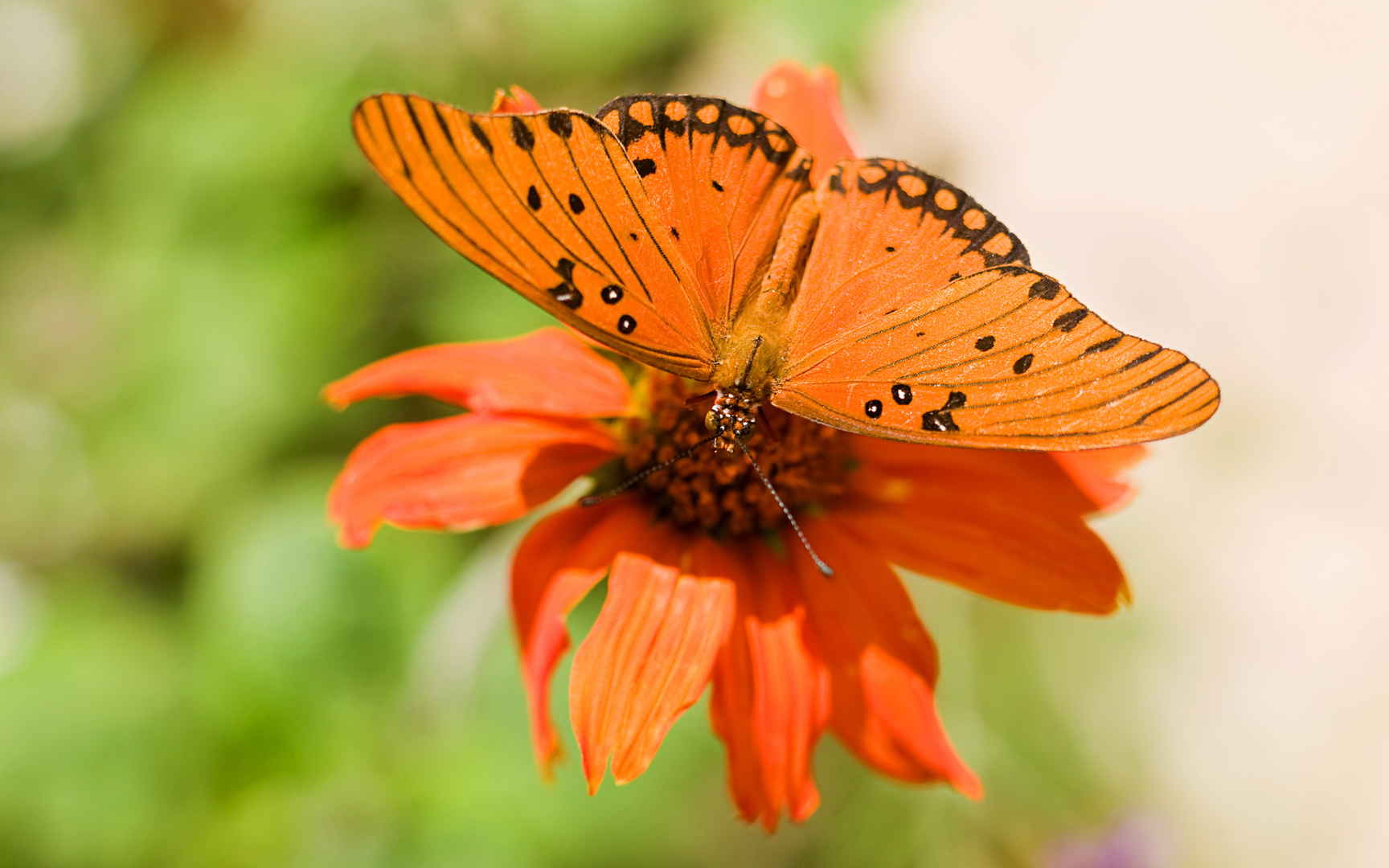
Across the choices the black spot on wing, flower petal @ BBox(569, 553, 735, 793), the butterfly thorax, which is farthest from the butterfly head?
the black spot on wing

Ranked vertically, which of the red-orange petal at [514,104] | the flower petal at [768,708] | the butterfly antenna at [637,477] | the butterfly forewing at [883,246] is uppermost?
the red-orange petal at [514,104]

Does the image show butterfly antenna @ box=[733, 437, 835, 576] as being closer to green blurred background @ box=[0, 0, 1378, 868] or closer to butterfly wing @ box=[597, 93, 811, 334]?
butterfly wing @ box=[597, 93, 811, 334]

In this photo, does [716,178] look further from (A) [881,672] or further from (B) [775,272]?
A: (A) [881,672]

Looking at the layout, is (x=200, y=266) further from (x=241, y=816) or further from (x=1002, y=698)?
(x=1002, y=698)

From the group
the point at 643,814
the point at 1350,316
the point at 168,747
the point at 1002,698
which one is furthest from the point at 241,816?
the point at 1350,316

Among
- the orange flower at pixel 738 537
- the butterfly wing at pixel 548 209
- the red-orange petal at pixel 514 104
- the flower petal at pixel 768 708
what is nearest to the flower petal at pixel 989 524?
the orange flower at pixel 738 537

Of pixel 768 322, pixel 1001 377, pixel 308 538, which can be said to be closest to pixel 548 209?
pixel 768 322

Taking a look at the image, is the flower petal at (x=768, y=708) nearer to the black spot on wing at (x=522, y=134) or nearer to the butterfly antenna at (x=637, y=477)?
the butterfly antenna at (x=637, y=477)
